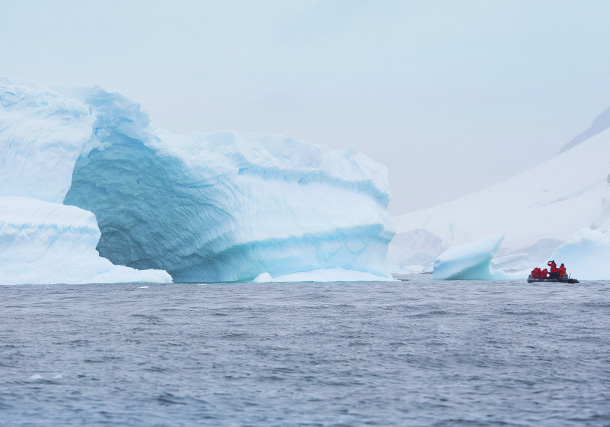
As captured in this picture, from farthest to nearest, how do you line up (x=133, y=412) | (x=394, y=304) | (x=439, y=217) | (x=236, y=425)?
(x=439, y=217)
(x=394, y=304)
(x=133, y=412)
(x=236, y=425)

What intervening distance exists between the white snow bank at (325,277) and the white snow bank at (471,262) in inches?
110

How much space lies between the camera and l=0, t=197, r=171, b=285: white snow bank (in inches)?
650

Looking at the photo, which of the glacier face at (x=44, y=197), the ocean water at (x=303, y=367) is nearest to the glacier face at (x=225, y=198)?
the glacier face at (x=44, y=197)

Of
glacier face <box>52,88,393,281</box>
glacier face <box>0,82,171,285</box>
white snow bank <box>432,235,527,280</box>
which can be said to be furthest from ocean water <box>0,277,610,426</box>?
white snow bank <box>432,235,527,280</box>

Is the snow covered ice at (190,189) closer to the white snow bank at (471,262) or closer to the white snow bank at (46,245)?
the white snow bank at (46,245)

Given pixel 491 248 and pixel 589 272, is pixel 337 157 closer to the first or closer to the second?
pixel 491 248

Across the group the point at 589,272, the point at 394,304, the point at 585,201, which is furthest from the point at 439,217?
the point at 394,304

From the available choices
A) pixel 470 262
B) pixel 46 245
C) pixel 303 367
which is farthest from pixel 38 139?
pixel 303 367

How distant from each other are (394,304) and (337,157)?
13650 millimetres

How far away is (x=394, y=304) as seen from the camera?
42.2 ft

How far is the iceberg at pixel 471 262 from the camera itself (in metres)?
24.4

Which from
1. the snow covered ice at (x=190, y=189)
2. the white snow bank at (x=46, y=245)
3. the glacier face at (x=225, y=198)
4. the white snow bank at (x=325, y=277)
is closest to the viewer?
the white snow bank at (x=46, y=245)

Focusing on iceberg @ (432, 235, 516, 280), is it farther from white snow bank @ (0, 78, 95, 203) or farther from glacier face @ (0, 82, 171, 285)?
white snow bank @ (0, 78, 95, 203)

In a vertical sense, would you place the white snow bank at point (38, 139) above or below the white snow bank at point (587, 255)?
above
